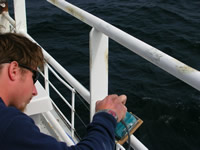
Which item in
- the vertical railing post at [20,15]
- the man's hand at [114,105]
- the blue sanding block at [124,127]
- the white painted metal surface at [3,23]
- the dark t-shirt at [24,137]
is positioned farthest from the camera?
the white painted metal surface at [3,23]

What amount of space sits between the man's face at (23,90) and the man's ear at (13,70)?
27 millimetres

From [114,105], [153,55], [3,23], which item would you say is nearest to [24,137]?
[114,105]

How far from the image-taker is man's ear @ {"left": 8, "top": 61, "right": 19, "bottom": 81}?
3.40 ft

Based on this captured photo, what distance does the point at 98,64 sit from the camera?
166 centimetres

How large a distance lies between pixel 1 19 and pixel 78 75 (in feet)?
8.10

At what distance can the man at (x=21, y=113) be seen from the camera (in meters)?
0.93

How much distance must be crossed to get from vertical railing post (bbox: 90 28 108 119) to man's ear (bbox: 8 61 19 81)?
0.60m

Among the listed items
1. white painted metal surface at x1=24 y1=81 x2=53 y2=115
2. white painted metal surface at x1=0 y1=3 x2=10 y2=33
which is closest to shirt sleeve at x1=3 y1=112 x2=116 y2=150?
white painted metal surface at x1=24 y1=81 x2=53 y2=115

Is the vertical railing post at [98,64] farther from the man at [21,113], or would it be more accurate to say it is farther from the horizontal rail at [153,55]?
the man at [21,113]

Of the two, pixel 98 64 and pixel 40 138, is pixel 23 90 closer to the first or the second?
pixel 40 138

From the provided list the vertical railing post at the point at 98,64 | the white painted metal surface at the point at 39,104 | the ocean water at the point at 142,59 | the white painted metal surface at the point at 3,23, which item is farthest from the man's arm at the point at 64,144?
the ocean water at the point at 142,59

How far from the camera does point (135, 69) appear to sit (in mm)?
5852

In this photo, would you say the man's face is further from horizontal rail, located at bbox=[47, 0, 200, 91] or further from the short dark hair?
horizontal rail, located at bbox=[47, 0, 200, 91]

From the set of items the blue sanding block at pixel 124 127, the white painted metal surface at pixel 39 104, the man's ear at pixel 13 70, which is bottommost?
the white painted metal surface at pixel 39 104
